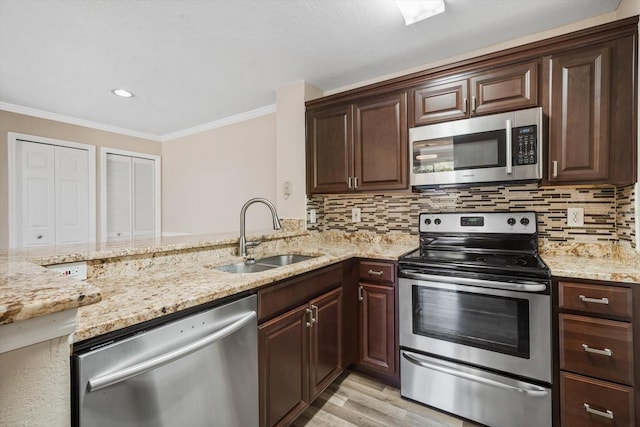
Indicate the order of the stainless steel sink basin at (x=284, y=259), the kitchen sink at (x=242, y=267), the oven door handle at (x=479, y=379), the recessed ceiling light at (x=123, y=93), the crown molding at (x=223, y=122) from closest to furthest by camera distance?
1. the oven door handle at (x=479, y=379)
2. the kitchen sink at (x=242, y=267)
3. the stainless steel sink basin at (x=284, y=259)
4. the recessed ceiling light at (x=123, y=93)
5. the crown molding at (x=223, y=122)

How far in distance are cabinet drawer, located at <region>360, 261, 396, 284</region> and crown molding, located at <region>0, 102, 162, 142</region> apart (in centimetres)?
400

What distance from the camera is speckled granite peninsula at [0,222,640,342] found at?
0.61 m

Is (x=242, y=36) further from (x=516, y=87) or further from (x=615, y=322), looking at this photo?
(x=615, y=322)

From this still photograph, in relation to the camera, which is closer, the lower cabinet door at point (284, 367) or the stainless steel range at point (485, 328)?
the lower cabinet door at point (284, 367)

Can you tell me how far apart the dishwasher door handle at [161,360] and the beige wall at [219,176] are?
210cm

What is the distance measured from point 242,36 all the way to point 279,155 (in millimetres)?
1081

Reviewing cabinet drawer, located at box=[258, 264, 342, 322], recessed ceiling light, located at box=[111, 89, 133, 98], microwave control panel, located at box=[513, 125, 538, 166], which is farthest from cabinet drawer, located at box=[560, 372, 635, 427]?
recessed ceiling light, located at box=[111, 89, 133, 98]

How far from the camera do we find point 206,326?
3.64ft

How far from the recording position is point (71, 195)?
143 inches

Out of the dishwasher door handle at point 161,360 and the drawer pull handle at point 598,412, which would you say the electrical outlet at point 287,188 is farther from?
the drawer pull handle at point 598,412

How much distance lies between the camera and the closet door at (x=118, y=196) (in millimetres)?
4043

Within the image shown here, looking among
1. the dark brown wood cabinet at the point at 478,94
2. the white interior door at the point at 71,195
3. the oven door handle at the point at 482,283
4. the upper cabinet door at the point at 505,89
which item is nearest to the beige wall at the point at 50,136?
the white interior door at the point at 71,195

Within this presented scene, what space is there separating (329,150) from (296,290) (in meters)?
1.39

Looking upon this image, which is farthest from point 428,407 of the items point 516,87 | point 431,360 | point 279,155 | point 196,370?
point 279,155
